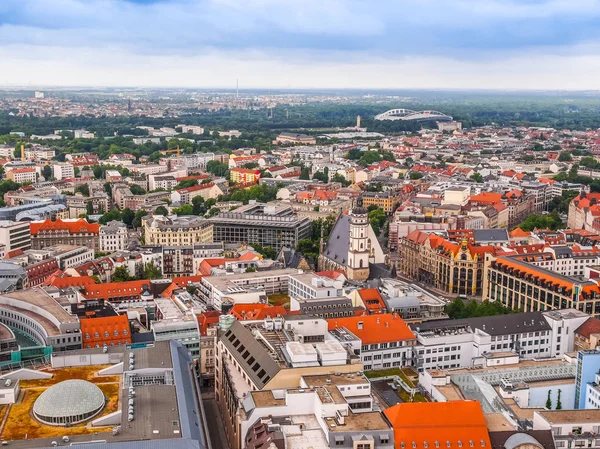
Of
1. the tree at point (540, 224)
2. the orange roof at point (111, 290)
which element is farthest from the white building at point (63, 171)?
the orange roof at point (111, 290)

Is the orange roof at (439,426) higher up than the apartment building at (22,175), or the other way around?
the orange roof at (439,426)

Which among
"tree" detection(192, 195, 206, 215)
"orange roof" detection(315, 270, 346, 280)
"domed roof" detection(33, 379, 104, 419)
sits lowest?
"tree" detection(192, 195, 206, 215)

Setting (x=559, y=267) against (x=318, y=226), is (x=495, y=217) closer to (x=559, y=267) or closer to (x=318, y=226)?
(x=318, y=226)

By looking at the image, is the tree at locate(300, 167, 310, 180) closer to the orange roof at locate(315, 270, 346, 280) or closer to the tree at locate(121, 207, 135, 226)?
the tree at locate(121, 207, 135, 226)

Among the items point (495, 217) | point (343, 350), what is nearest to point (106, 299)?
point (343, 350)

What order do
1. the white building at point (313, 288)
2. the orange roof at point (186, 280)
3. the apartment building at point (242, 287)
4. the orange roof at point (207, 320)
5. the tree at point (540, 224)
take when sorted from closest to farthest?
the orange roof at point (207, 320)
the apartment building at point (242, 287)
the white building at point (313, 288)
the orange roof at point (186, 280)
the tree at point (540, 224)

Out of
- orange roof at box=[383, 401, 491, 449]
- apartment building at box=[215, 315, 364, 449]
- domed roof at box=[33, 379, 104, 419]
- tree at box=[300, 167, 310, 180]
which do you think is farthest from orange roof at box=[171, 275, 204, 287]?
tree at box=[300, 167, 310, 180]

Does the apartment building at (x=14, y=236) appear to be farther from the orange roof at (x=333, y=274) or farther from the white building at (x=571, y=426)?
the white building at (x=571, y=426)

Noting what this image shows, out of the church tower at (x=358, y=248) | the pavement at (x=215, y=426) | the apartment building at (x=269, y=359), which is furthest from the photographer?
the church tower at (x=358, y=248)
